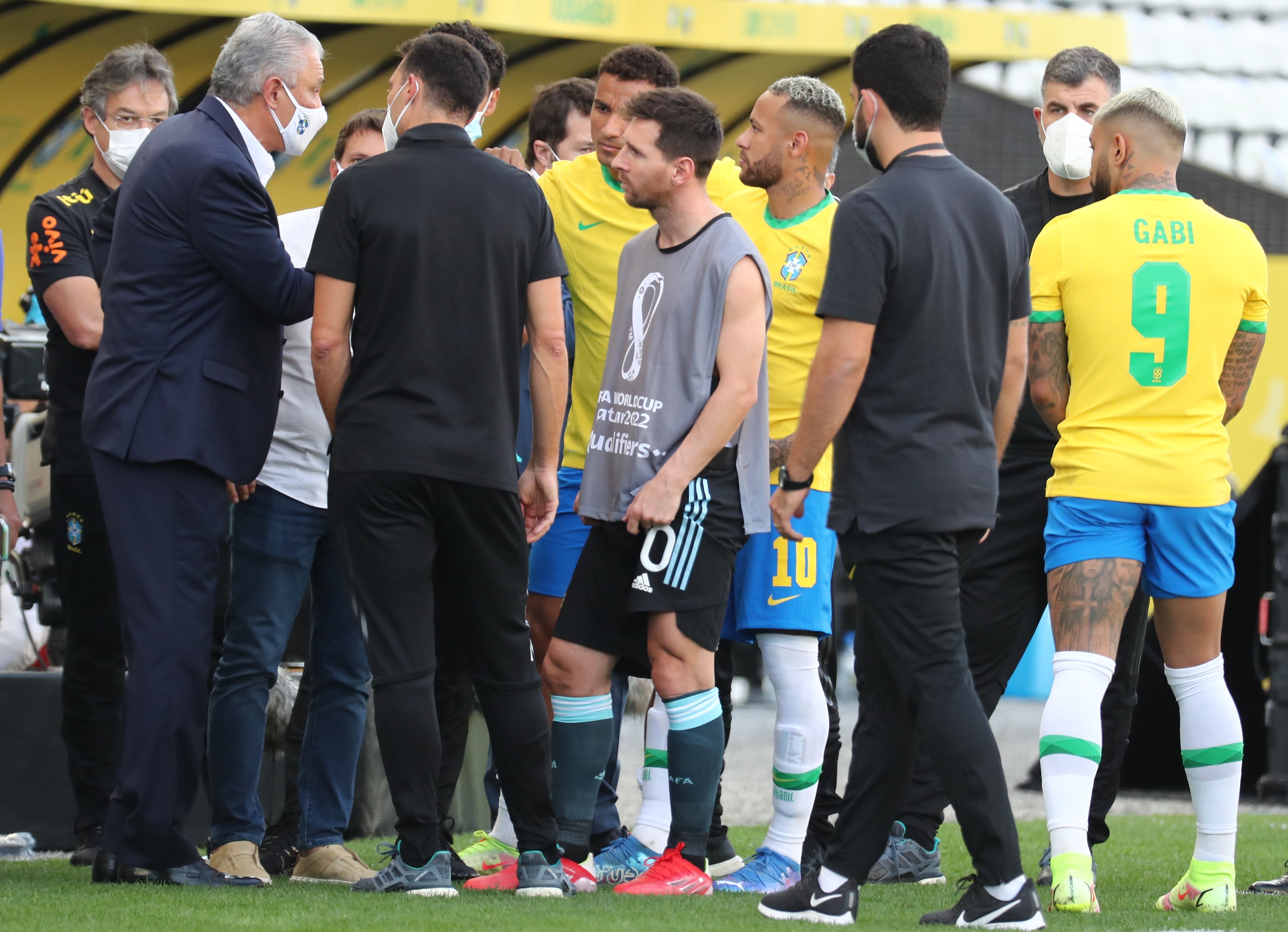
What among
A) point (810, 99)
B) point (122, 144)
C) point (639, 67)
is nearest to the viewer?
point (810, 99)

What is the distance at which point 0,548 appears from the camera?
4.62 metres

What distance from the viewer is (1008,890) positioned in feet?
11.6

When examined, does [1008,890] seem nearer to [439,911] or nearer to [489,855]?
[439,911]

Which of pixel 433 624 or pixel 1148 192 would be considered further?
pixel 1148 192

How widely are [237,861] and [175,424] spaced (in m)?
1.15

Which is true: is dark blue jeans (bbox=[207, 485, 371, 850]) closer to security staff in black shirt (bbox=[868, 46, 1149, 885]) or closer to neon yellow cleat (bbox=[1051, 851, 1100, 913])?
security staff in black shirt (bbox=[868, 46, 1149, 885])

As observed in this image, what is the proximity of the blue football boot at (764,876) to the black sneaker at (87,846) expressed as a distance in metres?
1.75

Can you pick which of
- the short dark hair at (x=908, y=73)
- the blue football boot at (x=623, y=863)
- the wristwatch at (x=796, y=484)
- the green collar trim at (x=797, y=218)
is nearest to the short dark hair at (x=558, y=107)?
the green collar trim at (x=797, y=218)

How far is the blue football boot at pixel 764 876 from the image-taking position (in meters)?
4.32

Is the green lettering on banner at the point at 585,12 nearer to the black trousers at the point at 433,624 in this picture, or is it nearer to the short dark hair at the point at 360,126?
the short dark hair at the point at 360,126

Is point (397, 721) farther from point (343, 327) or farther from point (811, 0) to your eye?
point (811, 0)

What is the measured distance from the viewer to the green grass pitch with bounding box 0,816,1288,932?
11.6 ft

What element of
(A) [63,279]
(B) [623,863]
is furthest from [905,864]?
(A) [63,279]

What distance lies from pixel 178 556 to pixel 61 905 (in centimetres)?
84
